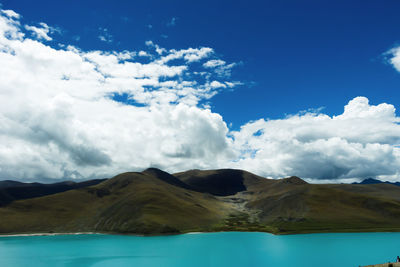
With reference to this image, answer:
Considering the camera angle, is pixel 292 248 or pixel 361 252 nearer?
pixel 361 252

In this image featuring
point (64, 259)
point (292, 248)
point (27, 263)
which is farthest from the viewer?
point (292, 248)

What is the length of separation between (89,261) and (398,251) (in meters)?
140

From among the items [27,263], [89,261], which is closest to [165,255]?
[89,261]

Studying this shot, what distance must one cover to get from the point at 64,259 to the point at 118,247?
40922mm

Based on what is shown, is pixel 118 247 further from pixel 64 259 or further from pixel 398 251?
pixel 398 251

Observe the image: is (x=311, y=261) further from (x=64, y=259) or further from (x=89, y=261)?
(x=64, y=259)

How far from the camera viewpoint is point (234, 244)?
168 meters

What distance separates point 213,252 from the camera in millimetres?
141250

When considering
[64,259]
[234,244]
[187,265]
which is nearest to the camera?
[187,265]

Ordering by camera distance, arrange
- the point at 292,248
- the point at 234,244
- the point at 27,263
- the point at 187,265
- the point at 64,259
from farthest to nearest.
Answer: the point at 234,244, the point at 292,248, the point at 64,259, the point at 27,263, the point at 187,265

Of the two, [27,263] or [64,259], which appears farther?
[64,259]

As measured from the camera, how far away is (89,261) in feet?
422

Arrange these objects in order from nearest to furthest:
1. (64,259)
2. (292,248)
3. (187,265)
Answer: (187,265), (64,259), (292,248)

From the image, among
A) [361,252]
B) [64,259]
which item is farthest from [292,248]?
[64,259]
